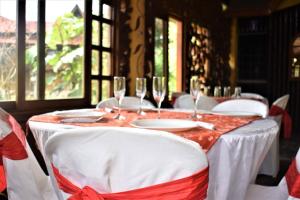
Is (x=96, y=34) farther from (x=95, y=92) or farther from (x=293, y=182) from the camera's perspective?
(x=293, y=182)

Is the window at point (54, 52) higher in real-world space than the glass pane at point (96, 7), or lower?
lower

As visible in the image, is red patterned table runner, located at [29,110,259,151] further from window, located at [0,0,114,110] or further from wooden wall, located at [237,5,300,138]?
wooden wall, located at [237,5,300,138]

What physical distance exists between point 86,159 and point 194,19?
4.70m

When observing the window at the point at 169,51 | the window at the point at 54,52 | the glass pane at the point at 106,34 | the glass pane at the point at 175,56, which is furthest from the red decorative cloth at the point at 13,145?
the glass pane at the point at 175,56

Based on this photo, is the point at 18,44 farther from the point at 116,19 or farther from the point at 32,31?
the point at 116,19

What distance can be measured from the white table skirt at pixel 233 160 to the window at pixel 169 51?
2.96 metres

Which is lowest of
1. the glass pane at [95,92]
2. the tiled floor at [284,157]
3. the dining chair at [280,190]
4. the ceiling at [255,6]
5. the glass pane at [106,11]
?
the tiled floor at [284,157]

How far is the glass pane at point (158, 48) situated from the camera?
14.3 feet

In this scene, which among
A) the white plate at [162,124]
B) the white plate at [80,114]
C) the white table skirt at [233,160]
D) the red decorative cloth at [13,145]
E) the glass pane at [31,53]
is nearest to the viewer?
the red decorative cloth at [13,145]

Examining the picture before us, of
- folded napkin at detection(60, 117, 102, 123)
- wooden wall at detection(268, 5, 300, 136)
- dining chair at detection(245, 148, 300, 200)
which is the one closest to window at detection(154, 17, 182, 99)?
folded napkin at detection(60, 117, 102, 123)

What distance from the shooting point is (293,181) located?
4.51 ft

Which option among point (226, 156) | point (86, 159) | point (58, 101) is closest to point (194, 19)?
point (58, 101)

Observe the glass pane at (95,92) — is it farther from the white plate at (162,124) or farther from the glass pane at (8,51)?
the white plate at (162,124)

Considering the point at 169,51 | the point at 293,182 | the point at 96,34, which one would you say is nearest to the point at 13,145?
the point at 293,182
